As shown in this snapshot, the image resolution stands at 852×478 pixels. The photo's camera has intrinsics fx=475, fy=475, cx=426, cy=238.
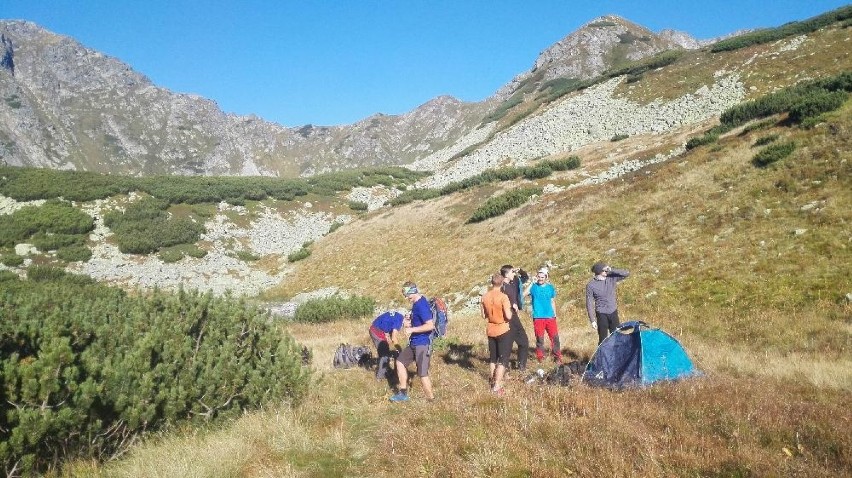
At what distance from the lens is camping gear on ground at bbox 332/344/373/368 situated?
1255cm

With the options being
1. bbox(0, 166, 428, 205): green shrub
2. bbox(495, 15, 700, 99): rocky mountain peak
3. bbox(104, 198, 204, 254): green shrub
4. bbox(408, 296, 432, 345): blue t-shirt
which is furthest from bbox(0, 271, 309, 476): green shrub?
bbox(495, 15, 700, 99): rocky mountain peak

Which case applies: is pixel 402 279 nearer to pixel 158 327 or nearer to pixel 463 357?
pixel 463 357

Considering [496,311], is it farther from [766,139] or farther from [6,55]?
[6,55]

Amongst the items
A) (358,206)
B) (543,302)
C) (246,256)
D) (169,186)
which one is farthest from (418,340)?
(169,186)

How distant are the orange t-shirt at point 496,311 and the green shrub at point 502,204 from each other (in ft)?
76.3

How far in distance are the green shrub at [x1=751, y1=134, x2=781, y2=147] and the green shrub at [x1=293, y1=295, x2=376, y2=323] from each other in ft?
67.0

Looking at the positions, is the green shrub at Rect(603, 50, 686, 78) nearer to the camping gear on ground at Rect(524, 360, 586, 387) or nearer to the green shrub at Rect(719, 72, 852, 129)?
the green shrub at Rect(719, 72, 852, 129)

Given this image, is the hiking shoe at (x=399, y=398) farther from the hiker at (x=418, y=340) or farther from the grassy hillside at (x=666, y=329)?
the grassy hillside at (x=666, y=329)

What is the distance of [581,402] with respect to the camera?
23.6 feet

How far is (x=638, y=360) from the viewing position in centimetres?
889

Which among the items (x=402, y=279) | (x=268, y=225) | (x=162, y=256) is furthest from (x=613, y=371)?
(x=268, y=225)

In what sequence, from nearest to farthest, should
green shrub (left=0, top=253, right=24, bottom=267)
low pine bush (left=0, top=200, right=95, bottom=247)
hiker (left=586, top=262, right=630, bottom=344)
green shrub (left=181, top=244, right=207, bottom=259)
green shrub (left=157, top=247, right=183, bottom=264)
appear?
hiker (left=586, top=262, right=630, bottom=344), green shrub (left=0, top=253, right=24, bottom=267), low pine bush (left=0, top=200, right=95, bottom=247), green shrub (left=157, top=247, right=183, bottom=264), green shrub (left=181, top=244, right=207, bottom=259)

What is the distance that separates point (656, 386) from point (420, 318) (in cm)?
428

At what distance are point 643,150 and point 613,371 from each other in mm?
29821
